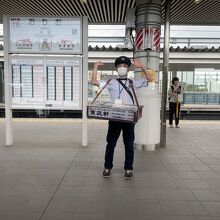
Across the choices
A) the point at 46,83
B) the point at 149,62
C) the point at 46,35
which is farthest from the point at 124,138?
the point at 46,35

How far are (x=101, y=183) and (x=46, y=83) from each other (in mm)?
3304

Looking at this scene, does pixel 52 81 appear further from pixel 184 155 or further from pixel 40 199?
pixel 40 199

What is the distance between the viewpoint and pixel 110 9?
870cm

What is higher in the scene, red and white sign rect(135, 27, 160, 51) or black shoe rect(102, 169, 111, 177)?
red and white sign rect(135, 27, 160, 51)

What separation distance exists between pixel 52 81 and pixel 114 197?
151 inches

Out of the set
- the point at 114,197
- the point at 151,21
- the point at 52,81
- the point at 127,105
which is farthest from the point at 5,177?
the point at 151,21

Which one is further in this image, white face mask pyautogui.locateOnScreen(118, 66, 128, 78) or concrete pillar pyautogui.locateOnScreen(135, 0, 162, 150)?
concrete pillar pyautogui.locateOnScreen(135, 0, 162, 150)

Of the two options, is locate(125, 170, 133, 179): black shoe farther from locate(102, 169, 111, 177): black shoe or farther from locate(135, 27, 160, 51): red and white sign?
locate(135, 27, 160, 51): red and white sign

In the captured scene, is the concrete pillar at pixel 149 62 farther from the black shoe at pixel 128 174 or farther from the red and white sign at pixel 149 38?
the black shoe at pixel 128 174

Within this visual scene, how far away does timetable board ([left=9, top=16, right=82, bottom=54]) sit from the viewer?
6.95 metres

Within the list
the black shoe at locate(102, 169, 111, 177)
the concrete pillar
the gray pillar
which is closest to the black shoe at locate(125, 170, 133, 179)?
the black shoe at locate(102, 169, 111, 177)

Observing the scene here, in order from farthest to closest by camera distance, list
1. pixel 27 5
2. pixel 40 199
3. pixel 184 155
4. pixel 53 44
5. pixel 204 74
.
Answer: pixel 204 74 < pixel 27 5 < pixel 53 44 < pixel 184 155 < pixel 40 199

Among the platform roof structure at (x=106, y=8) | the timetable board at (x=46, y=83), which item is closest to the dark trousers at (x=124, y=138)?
the timetable board at (x=46, y=83)

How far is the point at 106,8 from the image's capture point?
8578 mm
